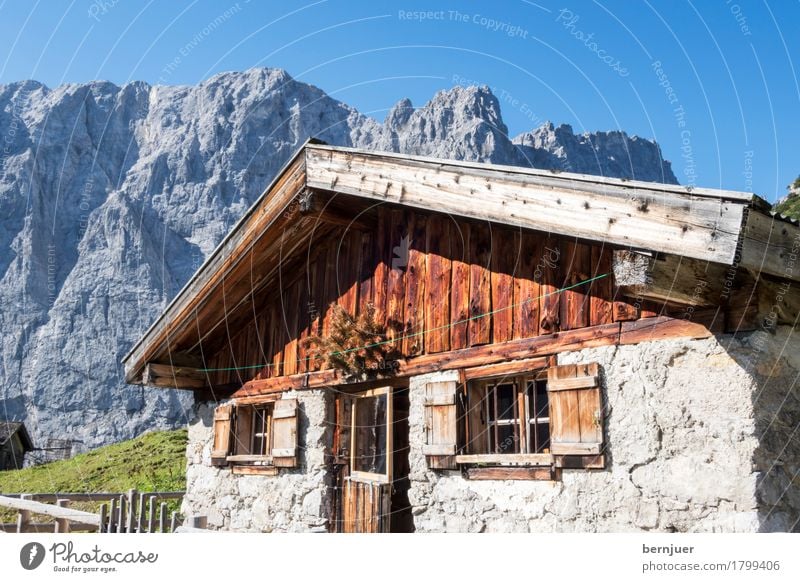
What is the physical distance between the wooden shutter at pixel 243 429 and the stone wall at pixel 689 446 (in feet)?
16.8

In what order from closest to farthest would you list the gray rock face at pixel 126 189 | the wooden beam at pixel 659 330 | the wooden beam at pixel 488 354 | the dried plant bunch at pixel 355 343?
the wooden beam at pixel 659 330
the wooden beam at pixel 488 354
the dried plant bunch at pixel 355 343
the gray rock face at pixel 126 189

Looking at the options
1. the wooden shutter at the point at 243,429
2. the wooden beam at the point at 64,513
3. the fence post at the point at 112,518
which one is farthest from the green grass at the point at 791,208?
the wooden beam at the point at 64,513

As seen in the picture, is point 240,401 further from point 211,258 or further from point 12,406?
point 12,406

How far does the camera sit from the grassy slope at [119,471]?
20594 mm

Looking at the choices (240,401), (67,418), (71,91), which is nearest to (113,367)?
(67,418)

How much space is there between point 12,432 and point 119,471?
58.3 feet

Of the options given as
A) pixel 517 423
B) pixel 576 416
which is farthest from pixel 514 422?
pixel 576 416

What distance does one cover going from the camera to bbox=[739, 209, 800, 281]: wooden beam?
437 cm

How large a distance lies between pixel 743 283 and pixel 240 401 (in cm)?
726

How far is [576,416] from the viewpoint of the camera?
19.1 ft

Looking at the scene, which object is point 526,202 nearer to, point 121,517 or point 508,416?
point 508,416

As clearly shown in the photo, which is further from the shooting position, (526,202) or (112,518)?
(112,518)

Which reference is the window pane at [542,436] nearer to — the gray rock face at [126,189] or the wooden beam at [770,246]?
the wooden beam at [770,246]

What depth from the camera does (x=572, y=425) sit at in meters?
5.83
